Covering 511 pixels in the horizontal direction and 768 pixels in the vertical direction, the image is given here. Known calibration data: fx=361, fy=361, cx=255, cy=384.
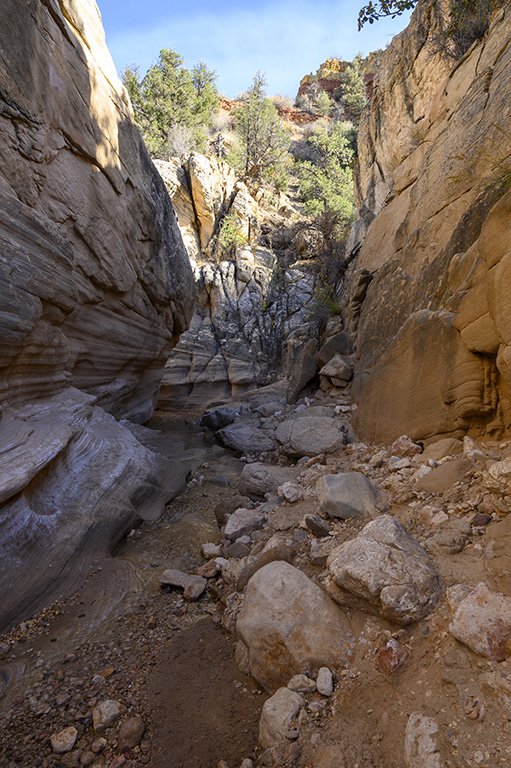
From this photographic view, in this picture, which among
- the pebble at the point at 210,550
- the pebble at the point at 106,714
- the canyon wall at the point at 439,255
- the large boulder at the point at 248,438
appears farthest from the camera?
the large boulder at the point at 248,438

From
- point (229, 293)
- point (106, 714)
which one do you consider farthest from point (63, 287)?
point (229, 293)

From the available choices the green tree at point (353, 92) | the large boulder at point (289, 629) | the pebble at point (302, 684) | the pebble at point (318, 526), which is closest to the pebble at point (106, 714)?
the large boulder at point (289, 629)

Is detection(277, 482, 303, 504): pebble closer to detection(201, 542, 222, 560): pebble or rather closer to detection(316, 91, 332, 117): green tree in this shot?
detection(201, 542, 222, 560): pebble

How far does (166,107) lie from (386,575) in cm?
2467

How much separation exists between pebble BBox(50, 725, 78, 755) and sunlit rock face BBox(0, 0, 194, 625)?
1.26 metres

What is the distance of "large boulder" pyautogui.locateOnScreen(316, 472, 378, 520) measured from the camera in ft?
11.5

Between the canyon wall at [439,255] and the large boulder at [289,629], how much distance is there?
93.6 inches

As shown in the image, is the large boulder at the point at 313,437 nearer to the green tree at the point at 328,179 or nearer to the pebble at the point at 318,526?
the pebble at the point at 318,526

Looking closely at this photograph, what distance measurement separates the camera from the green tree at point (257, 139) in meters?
21.1

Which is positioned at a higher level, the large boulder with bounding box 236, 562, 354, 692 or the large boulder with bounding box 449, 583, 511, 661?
the large boulder with bounding box 449, 583, 511, 661

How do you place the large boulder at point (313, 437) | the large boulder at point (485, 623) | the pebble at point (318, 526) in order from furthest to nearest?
1. the large boulder at point (313, 437)
2. the pebble at point (318, 526)
3. the large boulder at point (485, 623)

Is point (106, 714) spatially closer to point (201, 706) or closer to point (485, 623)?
point (201, 706)

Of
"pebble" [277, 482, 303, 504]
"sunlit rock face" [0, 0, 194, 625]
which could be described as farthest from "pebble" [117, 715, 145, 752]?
"pebble" [277, 482, 303, 504]

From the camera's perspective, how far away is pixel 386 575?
2262 millimetres
